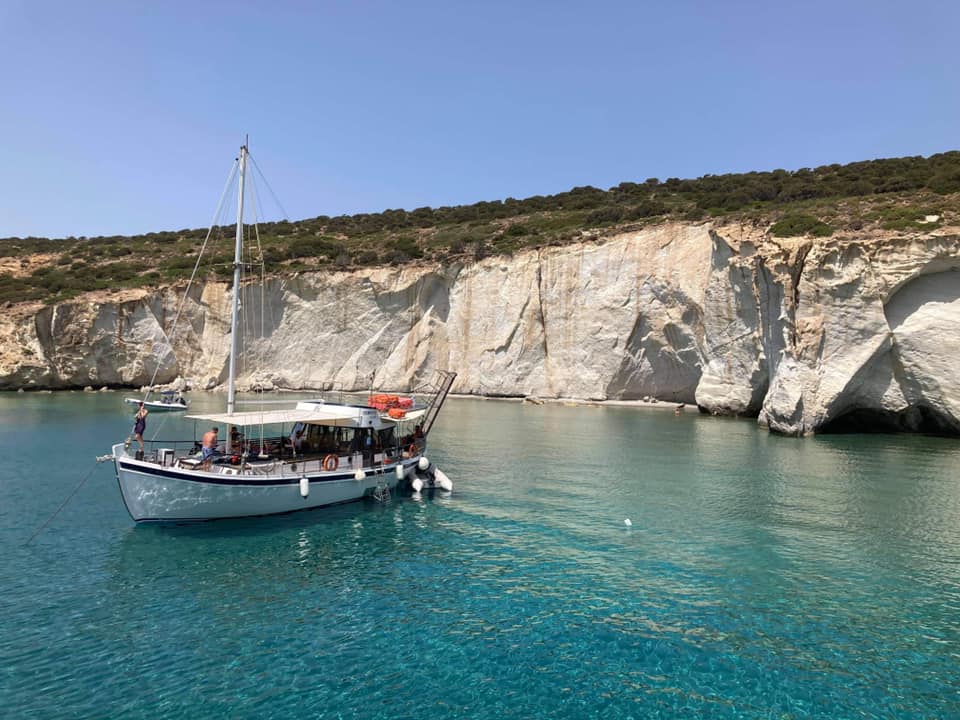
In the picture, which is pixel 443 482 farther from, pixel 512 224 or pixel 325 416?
pixel 512 224

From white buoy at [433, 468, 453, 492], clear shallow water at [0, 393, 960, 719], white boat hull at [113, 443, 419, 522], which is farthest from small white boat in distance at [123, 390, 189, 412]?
white buoy at [433, 468, 453, 492]

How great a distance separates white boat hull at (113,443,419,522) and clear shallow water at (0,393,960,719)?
0.46 metres

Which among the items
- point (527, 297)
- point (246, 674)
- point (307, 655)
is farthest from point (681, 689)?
point (527, 297)

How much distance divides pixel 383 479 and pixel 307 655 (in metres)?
10.9

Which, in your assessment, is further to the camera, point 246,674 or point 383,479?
point 383,479

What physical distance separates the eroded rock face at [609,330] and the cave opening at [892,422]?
0.13 m

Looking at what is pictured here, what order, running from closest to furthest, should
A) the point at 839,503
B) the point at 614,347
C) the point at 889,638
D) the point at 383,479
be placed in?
the point at 889,638, the point at 839,503, the point at 383,479, the point at 614,347

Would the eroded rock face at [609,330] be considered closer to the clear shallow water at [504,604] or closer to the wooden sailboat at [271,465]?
the wooden sailboat at [271,465]

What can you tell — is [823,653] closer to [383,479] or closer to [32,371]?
[383,479]

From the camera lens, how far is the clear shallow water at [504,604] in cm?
929

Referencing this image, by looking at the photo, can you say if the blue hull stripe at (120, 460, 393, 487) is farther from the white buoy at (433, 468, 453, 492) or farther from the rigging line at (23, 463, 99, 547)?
the white buoy at (433, 468, 453, 492)

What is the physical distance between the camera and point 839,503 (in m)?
19.8

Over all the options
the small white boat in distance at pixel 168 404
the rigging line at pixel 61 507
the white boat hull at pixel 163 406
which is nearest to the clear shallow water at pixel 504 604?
the rigging line at pixel 61 507

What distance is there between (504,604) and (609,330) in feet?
141
